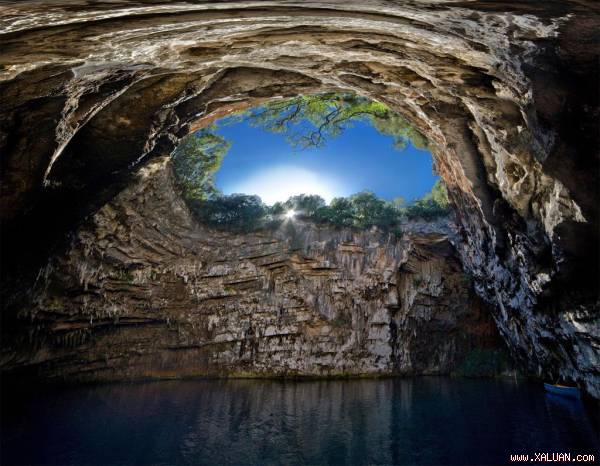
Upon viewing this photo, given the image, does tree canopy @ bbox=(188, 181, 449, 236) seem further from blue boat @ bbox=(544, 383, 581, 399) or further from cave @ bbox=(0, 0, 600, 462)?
blue boat @ bbox=(544, 383, 581, 399)

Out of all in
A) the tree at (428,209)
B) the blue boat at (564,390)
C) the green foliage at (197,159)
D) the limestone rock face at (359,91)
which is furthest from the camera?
the tree at (428,209)

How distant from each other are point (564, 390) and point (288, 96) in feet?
39.8

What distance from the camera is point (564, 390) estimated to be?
36.4ft

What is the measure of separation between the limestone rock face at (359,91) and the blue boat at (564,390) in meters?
0.70

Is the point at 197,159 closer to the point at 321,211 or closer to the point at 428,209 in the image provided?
the point at 321,211

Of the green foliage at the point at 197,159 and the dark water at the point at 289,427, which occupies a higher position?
the green foliage at the point at 197,159

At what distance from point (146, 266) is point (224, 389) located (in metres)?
6.83

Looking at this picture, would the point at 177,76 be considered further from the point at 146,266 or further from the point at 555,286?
the point at 146,266

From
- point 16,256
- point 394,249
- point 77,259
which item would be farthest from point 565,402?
point 77,259

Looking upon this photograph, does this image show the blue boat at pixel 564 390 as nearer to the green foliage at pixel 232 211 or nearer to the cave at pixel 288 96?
the cave at pixel 288 96

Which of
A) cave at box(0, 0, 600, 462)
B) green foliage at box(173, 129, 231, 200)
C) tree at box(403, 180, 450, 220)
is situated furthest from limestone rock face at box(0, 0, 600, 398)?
tree at box(403, 180, 450, 220)

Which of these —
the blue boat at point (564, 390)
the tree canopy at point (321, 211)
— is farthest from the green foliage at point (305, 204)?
the blue boat at point (564, 390)

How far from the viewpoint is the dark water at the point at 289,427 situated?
6.43m

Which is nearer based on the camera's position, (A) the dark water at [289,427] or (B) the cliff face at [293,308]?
(A) the dark water at [289,427]
